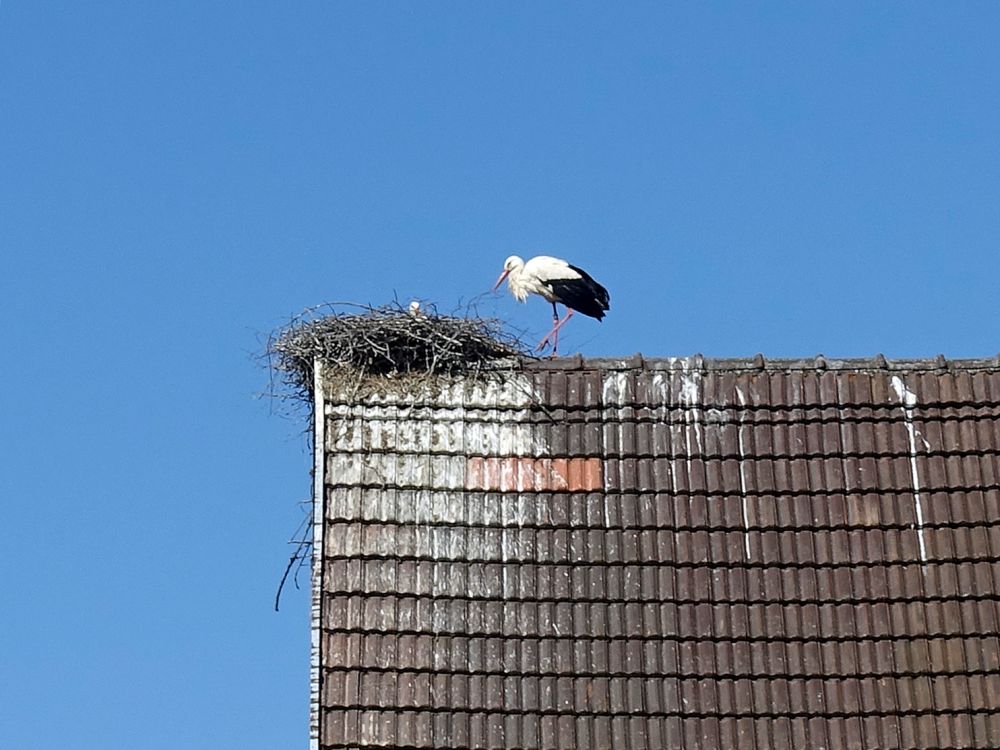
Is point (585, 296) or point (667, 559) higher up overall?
point (585, 296)

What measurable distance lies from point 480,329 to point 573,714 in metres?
2.60

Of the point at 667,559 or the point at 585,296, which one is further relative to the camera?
the point at 585,296

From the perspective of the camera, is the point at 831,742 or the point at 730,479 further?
the point at 730,479

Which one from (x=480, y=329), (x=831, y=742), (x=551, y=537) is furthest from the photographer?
(x=480, y=329)

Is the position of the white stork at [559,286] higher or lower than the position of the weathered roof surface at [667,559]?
higher

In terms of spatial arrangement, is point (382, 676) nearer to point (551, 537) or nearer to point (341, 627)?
point (341, 627)

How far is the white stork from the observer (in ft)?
44.0

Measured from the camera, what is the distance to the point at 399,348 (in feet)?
39.0

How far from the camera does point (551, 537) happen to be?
440 inches

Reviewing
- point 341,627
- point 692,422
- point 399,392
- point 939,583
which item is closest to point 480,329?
point 399,392

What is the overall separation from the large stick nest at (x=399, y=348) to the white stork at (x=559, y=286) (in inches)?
47.2

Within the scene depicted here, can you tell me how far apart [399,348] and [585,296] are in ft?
6.39

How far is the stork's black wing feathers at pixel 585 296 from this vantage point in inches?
527

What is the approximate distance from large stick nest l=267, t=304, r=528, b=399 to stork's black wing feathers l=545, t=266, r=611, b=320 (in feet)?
4.69
